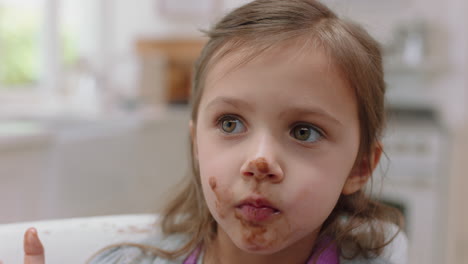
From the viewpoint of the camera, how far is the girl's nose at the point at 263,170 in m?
0.62

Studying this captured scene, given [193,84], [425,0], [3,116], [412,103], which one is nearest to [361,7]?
Result: [425,0]

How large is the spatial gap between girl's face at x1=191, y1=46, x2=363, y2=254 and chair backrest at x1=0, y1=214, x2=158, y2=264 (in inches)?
10.3

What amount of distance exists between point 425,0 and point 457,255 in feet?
4.93

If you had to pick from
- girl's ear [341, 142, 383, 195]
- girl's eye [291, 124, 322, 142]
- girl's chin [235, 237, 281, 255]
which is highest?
girl's eye [291, 124, 322, 142]

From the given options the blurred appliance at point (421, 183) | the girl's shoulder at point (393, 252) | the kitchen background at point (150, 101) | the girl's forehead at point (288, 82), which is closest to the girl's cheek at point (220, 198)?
the girl's forehead at point (288, 82)

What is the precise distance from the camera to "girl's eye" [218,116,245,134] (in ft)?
2.26

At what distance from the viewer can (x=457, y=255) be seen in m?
2.55

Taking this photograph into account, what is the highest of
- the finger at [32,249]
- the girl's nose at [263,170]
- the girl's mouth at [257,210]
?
the girl's nose at [263,170]

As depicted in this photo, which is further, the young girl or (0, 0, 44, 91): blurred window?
(0, 0, 44, 91): blurred window

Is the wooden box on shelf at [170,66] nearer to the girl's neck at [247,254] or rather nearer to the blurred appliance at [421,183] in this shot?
the blurred appliance at [421,183]

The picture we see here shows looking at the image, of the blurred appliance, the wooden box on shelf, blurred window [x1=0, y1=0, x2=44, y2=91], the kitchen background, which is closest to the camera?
the kitchen background

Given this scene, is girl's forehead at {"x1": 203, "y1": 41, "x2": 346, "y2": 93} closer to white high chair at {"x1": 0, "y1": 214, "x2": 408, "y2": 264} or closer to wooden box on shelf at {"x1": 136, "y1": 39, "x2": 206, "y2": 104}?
white high chair at {"x1": 0, "y1": 214, "x2": 408, "y2": 264}

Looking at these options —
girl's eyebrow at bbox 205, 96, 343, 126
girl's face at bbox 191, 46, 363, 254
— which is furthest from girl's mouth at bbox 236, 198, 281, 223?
girl's eyebrow at bbox 205, 96, 343, 126

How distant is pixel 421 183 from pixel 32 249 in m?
2.18
